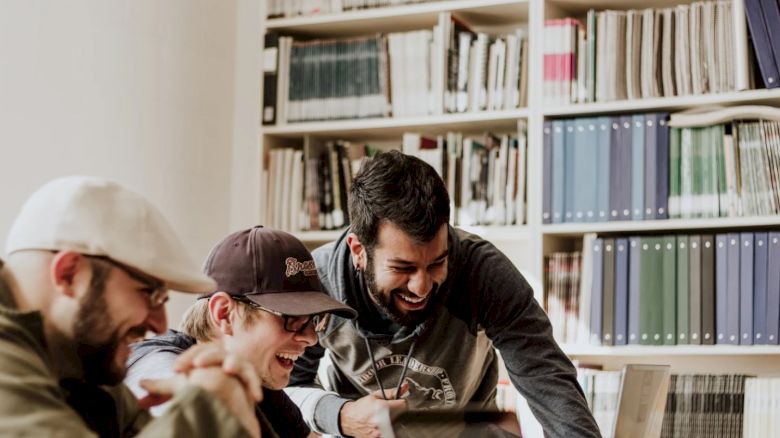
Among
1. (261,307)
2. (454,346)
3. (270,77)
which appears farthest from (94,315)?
(270,77)

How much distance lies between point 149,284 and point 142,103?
8.38ft

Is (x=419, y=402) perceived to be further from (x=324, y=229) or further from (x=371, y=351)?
(x=324, y=229)

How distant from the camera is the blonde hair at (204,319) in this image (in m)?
1.68

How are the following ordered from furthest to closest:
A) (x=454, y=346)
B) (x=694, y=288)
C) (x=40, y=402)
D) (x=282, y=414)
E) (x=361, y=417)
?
1. (x=694, y=288)
2. (x=454, y=346)
3. (x=361, y=417)
4. (x=282, y=414)
5. (x=40, y=402)

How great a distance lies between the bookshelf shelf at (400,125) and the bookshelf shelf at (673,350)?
793 mm

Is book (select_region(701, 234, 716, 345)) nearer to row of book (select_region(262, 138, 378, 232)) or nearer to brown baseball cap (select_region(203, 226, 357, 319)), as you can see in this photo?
row of book (select_region(262, 138, 378, 232))

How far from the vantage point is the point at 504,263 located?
2.22 meters

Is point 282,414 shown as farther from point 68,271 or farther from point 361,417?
point 68,271

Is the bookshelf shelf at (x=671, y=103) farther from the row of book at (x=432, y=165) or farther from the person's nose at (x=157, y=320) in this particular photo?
the person's nose at (x=157, y=320)

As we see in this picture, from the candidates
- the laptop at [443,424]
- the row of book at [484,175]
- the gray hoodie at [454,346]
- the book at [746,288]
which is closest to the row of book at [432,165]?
the row of book at [484,175]

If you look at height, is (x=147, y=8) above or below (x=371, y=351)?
above

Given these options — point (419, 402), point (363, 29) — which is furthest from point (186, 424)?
point (363, 29)

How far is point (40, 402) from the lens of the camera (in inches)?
36.8

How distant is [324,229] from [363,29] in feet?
2.50
